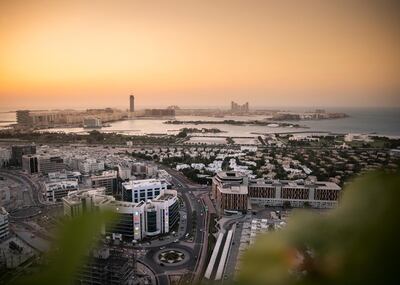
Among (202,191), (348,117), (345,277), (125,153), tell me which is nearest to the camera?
(345,277)

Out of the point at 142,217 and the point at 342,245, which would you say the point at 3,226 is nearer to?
the point at 142,217

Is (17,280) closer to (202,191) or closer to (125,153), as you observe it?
(202,191)

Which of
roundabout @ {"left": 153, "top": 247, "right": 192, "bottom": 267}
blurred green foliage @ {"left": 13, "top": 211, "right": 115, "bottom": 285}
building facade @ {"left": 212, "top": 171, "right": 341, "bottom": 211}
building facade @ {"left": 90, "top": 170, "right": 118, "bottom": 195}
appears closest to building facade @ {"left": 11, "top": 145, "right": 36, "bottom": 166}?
building facade @ {"left": 90, "top": 170, "right": 118, "bottom": 195}

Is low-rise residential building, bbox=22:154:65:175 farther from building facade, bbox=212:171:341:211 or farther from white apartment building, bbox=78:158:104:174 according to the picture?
building facade, bbox=212:171:341:211

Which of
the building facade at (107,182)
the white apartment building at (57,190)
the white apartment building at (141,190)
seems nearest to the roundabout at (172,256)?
the white apartment building at (141,190)

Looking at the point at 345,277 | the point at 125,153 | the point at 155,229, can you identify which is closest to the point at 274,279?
the point at 345,277

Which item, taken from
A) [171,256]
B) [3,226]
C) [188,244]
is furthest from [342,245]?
[3,226]

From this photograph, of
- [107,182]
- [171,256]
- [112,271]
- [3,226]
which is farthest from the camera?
[107,182]
